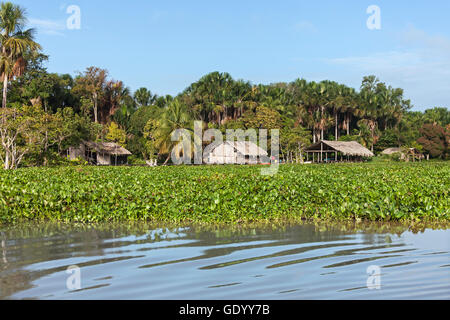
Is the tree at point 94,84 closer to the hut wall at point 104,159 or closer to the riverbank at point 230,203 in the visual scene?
the hut wall at point 104,159

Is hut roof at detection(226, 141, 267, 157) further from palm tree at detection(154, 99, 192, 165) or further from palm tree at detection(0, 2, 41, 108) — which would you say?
palm tree at detection(0, 2, 41, 108)

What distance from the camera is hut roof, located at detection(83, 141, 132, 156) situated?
53.6 meters

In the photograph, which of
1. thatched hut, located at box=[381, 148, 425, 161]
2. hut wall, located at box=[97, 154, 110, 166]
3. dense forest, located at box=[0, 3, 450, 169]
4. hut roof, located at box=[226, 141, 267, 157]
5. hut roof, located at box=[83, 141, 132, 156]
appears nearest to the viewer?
dense forest, located at box=[0, 3, 450, 169]

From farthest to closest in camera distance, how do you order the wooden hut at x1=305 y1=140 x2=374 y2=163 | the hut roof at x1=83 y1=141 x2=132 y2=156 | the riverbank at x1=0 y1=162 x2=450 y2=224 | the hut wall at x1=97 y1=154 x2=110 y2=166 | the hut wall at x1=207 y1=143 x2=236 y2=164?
the wooden hut at x1=305 y1=140 x2=374 y2=163 → the hut wall at x1=207 y1=143 x2=236 y2=164 → the hut wall at x1=97 y1=154 x2=110 y2=166 → the hut roof at x1=83 y1=141 x2=132 y2=156 → the riverbank at x1=0 y1=162 x2=450 y2=224

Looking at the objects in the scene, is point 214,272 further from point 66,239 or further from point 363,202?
point 363,202

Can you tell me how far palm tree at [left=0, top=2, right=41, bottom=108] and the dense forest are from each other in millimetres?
83

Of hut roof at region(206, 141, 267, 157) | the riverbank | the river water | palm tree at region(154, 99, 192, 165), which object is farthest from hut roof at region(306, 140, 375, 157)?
the river water

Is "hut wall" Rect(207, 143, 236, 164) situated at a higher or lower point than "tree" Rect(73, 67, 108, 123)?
lower

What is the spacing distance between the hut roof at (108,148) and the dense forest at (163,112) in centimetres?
128

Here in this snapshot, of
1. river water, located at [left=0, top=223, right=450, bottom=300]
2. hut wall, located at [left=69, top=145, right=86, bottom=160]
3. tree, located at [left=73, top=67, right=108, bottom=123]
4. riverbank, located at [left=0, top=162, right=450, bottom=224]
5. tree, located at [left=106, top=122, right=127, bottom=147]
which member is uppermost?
tree, located at [left=73, top=67, right=108, bottom=123]

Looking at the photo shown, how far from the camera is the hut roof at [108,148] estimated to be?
176 ft

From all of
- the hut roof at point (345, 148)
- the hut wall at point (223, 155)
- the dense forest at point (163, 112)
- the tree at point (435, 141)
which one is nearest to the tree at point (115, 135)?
the dense forest at point (163, 112)

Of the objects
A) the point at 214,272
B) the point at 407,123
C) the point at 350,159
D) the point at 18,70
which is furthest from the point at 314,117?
the point at 214,272
